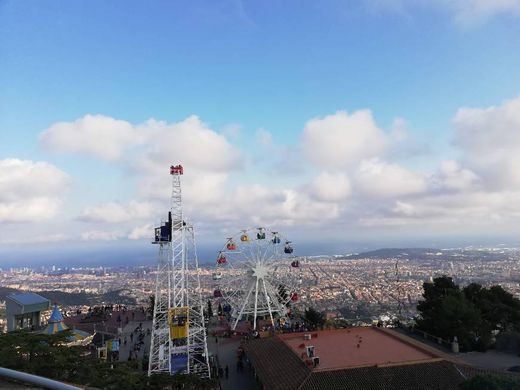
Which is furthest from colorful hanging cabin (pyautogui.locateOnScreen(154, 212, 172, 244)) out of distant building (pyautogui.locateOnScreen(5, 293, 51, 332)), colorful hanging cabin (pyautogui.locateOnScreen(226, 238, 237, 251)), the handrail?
the handrail

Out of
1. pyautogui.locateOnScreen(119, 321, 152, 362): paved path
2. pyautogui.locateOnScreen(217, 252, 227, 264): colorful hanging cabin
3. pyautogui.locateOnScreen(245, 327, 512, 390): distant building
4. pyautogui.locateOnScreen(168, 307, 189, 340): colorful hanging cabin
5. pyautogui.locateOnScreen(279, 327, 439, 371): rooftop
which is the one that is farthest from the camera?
pyautogui.locateOnScreen(217, 252, 227, 264): colorful hanging cabin

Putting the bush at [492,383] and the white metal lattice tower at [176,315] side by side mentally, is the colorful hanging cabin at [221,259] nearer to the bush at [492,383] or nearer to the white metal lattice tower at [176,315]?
the white metal lattice tower at [176,315]

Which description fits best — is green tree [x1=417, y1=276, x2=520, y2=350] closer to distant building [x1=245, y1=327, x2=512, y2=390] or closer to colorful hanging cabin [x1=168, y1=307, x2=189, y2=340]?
distant building [x1=245, y1=327, x2=512, y2=390]

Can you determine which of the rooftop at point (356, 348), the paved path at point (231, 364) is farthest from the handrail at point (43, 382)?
the paved path at point (231, 364)

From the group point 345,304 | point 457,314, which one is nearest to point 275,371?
point 457,314

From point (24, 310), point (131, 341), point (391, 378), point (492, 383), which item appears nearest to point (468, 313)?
point (391, 378)
